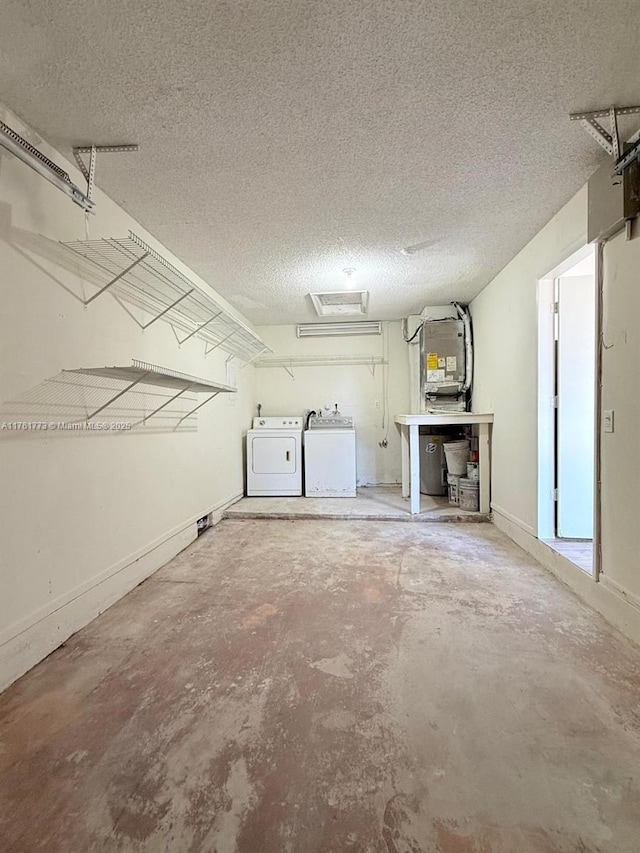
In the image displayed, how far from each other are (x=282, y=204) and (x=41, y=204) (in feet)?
4.07

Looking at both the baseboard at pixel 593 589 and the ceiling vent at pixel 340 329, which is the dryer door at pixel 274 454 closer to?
the ceiling vent at pixel 340 329

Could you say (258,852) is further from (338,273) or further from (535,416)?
(338,273)

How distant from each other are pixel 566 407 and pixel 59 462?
311cm

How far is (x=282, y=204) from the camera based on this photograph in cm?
237

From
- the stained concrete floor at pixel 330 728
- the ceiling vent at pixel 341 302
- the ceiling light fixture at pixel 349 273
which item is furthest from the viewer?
the ceiling vent at pixel 341 302

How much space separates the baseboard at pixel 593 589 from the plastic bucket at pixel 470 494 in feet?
2.97

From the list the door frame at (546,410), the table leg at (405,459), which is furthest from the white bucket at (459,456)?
the door frame at (546,410)

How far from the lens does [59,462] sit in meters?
1.85

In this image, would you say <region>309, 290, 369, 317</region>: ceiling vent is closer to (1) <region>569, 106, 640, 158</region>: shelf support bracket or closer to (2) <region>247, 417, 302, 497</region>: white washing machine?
(2) <region>247, 417, 302, 497</region>: white washing machine

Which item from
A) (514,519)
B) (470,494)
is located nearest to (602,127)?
(514,519)

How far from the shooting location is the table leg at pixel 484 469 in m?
3.89

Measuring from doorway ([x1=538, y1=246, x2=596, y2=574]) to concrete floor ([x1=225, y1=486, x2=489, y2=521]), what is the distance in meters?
1.12

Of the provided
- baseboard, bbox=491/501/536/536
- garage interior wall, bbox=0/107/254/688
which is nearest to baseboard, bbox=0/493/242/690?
garage interior wall, bbox=0/107/254/688

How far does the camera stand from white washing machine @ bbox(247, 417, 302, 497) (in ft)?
15.9
